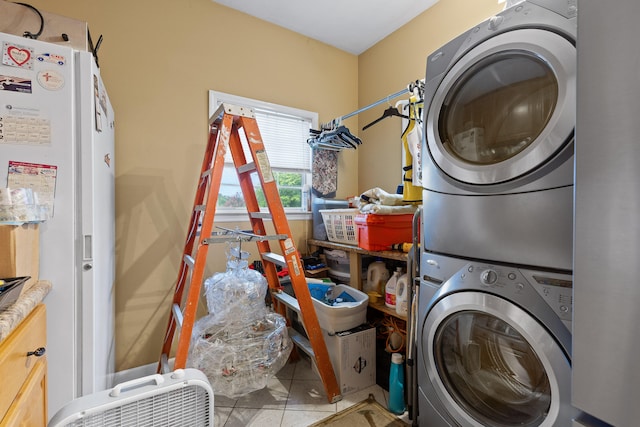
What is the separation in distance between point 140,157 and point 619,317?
2.40 meters

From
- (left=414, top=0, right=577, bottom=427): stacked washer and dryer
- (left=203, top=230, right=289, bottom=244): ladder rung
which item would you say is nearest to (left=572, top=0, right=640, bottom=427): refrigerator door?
(left=414, top=0, right=577, bottom=427): stacked washer and dryer

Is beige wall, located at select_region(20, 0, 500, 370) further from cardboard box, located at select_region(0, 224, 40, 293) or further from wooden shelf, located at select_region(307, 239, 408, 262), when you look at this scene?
cardboard box, located at select_region(0, 224, 40, 293)

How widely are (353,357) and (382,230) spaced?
84 centimetres

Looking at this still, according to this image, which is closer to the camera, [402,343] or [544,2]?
[544,2]

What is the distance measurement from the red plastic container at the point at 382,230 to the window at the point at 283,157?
0.94 m

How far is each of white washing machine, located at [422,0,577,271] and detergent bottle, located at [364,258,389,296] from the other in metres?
0.96

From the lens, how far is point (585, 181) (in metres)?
0.56

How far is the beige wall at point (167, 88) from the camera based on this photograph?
75.9 inches

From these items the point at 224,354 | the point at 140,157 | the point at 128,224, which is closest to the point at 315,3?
the point at 140,157

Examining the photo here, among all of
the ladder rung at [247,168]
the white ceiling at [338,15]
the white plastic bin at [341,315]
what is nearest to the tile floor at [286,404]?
the white plastic bin at [341,315]

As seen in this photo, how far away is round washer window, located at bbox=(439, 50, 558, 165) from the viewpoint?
900 mm

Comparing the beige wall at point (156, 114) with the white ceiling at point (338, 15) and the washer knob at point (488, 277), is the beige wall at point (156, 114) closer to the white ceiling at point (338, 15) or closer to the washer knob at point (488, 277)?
the white ceiling at point (338, 15)

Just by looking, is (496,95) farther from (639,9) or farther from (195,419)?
(195,419)

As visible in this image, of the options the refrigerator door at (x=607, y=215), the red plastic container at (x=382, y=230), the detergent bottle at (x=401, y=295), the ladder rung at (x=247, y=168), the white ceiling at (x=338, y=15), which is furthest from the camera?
the white ceiling at (x=338, y=15)
